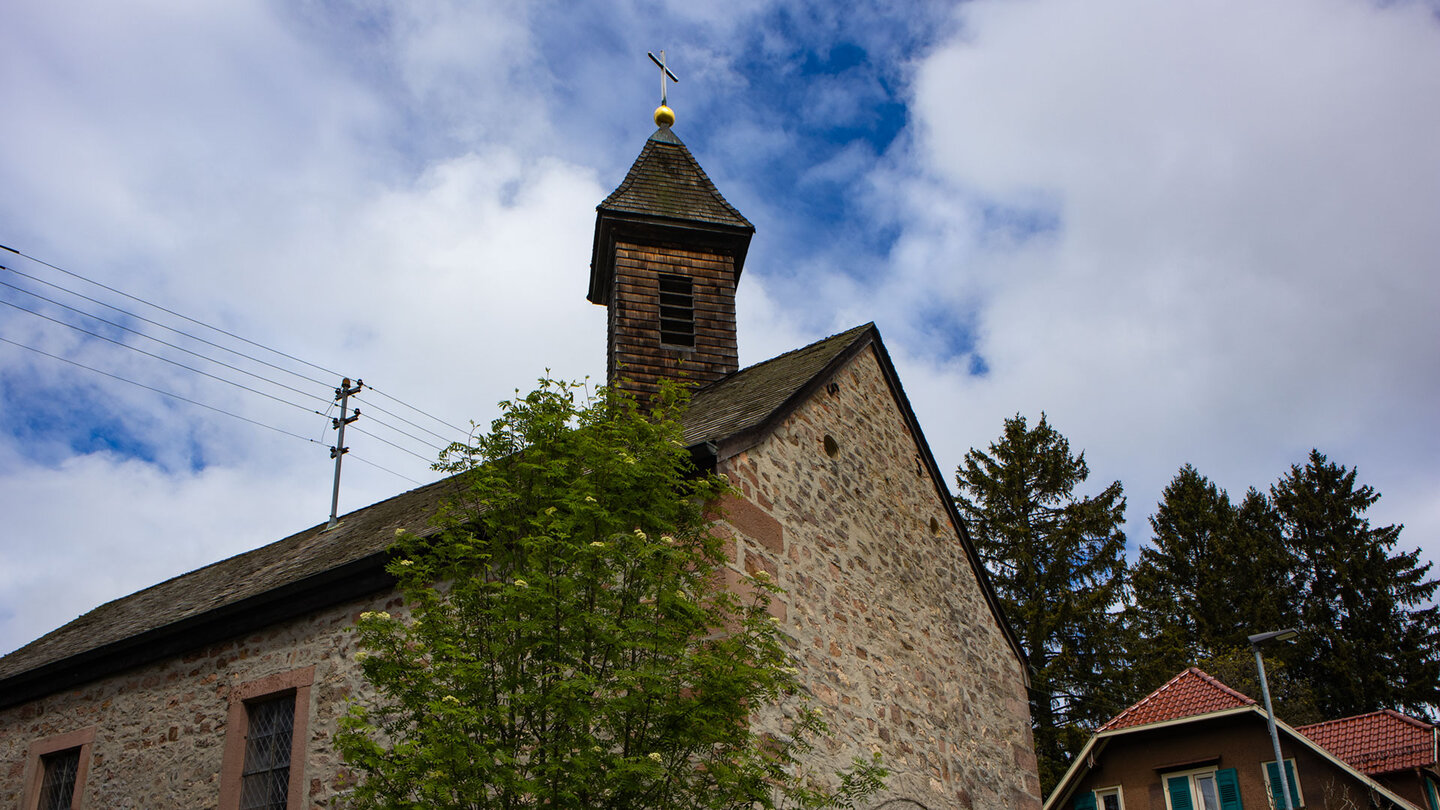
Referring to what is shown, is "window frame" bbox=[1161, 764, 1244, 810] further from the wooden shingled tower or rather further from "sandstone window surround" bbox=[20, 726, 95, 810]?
"sandstone window surround" bbox=[20, 726, 95, 810]

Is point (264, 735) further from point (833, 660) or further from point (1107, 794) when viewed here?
point (1107, 794)

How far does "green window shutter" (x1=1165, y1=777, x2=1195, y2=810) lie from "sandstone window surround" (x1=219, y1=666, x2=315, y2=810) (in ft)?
51.5

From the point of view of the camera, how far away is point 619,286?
597 inches

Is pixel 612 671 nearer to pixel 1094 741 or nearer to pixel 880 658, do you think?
pixel 880 658

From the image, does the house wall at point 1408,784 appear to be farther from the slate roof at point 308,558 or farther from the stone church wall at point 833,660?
the slate roof at point 308,558

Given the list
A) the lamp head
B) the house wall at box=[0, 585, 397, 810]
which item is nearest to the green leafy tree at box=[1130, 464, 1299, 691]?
the lamp head

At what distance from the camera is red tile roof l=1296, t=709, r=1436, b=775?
61.9 ft

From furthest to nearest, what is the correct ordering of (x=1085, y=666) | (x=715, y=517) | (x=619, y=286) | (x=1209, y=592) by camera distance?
(x=1209, y=592)
(x=1085, y=666)
(x=619, y=286)
(x=715, y=517)

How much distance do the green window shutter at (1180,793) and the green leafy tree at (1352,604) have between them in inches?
484

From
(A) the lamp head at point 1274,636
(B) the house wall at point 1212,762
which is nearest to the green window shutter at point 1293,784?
(B) the house wall at point 1212,762

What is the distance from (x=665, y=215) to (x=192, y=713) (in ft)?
27.6

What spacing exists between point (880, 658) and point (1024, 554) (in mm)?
20234

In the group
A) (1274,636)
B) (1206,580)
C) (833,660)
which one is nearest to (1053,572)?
(1206,580)

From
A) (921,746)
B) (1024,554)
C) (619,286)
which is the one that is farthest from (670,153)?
(1024,554)
